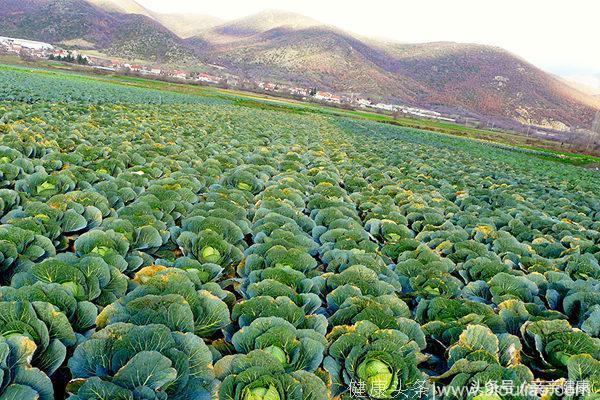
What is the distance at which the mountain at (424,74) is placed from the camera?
135 m

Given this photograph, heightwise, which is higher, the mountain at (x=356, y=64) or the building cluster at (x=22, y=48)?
the mountain at (x=356, y=64)

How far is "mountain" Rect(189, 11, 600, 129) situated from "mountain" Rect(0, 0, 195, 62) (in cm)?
2454

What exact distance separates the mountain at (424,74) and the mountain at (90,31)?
24543 millimetres

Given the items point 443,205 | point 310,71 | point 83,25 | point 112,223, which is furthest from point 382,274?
point 83,25

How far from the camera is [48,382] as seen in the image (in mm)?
1840

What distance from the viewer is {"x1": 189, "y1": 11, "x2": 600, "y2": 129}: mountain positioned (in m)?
135

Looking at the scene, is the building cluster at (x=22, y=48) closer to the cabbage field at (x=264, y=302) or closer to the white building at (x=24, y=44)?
the white building at (x=24, y=44)

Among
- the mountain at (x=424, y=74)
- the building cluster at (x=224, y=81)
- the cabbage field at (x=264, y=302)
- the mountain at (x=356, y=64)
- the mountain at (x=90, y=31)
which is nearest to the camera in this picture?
the cabbage field at (x=264, y=302)

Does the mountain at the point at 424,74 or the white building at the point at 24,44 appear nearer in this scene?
the white building at the point at 24,44

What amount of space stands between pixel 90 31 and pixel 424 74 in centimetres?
13644

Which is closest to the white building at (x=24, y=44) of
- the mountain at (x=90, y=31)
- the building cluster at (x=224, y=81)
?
the building cluster at (x=224, y=81)

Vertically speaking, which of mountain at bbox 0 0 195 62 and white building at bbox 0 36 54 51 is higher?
mountain at bbox 0 0 195 62

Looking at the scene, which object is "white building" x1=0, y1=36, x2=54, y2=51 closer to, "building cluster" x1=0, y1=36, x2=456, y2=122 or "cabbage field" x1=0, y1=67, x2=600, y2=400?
"building cluster" x1=0, y1=36, x2=456, y2=122

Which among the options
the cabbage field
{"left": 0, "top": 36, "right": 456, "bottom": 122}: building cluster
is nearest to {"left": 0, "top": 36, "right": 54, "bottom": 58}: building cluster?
{"left": 0, "top": 36, "right": 456, "bottom": 122}: building cluster
